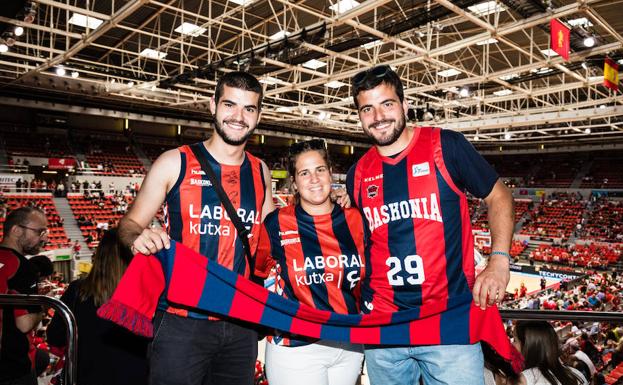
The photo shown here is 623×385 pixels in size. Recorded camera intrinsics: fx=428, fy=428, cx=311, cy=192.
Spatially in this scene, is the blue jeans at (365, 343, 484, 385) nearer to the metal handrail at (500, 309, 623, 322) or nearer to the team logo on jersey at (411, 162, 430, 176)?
the metal handrail at (500, 309, 623, 322)

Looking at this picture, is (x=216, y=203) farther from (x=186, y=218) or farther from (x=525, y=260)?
(x=525, y=260)

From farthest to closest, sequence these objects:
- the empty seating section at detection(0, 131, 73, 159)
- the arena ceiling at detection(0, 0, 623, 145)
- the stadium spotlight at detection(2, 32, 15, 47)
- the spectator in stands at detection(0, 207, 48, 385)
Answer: the empty seating section at detection(0, 131, 73, 159) → the stadium spotlight at detection(2, 32, 15, 47) → the arena ceiling at detection(0, 0, 623, 145) → the spectator in stands at detection(0, 207, 48, 385)

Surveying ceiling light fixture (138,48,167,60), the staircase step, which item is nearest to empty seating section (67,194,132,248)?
the staircase step

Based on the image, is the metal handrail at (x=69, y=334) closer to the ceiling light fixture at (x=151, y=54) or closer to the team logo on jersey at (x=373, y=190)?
the team logo on jersey at (x=373, y=190)

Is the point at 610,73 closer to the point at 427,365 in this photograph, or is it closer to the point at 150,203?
the point at 427,365

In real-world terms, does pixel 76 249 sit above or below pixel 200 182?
below

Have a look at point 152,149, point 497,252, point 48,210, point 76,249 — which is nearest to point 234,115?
point 497,252

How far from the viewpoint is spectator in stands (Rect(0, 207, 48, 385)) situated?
260 centimetres

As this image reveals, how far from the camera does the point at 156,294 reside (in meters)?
1.85

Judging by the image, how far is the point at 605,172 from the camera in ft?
104

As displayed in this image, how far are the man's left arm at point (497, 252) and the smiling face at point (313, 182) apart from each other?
2.62ft

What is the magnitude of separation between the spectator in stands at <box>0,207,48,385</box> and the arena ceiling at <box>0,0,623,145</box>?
197 cm

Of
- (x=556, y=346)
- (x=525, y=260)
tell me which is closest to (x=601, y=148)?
(x=525, y=260)

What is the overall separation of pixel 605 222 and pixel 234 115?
29238mm
